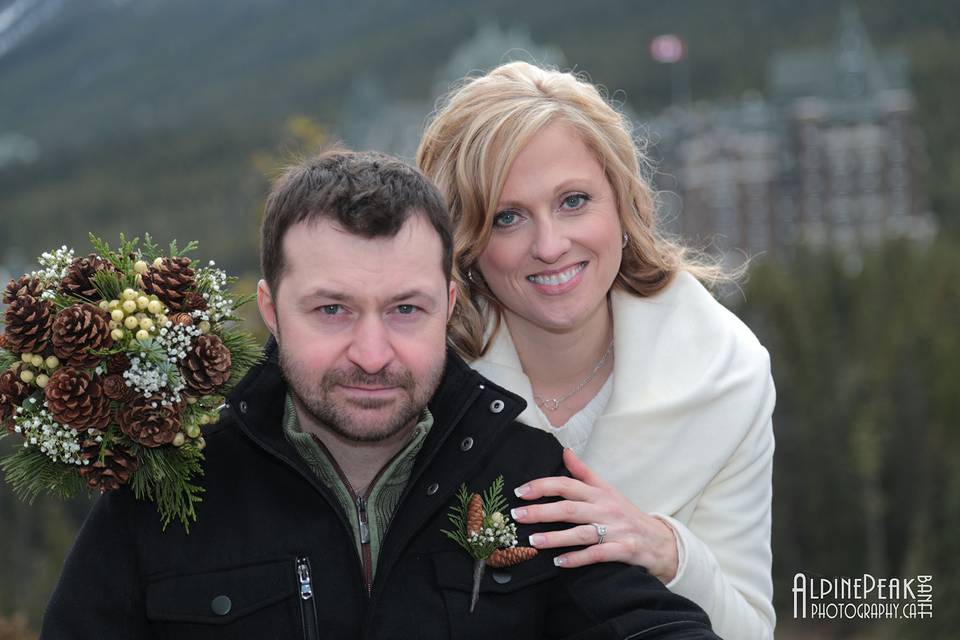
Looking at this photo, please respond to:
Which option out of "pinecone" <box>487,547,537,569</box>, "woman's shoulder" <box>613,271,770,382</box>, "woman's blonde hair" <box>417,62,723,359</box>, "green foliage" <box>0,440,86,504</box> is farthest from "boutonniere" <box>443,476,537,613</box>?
"woman's shoulder" <box>613,271,770,382</box>

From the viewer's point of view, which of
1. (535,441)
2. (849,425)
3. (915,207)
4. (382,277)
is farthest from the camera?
(915,207)

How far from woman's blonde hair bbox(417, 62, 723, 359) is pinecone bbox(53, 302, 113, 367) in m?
1.55

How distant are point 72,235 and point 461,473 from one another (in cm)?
12923

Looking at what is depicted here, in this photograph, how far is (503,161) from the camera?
4828mm

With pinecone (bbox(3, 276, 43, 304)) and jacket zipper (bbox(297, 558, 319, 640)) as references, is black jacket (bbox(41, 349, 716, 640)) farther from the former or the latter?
pinecone (bbox(3, 276, 43, 304))

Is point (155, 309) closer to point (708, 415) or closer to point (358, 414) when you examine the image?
point (358, 414)

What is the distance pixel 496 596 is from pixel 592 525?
381mm

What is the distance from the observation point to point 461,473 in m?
3.92

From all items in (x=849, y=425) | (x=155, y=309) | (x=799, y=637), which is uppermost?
(x=849, y=425)

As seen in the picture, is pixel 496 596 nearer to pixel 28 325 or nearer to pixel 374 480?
pixel 374 480

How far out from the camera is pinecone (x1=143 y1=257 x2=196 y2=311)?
153 inches

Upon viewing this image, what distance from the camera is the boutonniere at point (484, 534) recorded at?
382 centimetres

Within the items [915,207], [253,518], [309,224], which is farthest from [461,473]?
[915,207]

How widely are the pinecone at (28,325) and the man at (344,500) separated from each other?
50 cm
